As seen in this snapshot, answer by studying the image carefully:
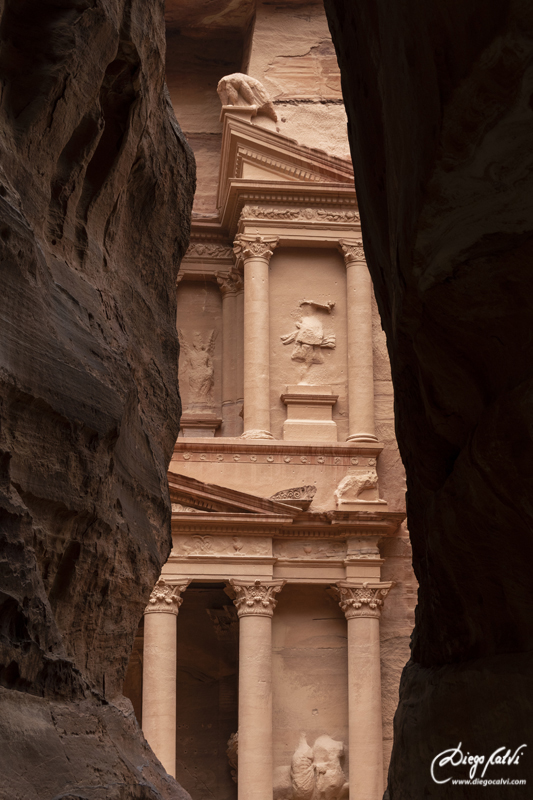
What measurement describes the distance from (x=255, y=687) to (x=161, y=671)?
4.75 ft

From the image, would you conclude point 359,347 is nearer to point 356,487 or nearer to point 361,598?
point 356,487

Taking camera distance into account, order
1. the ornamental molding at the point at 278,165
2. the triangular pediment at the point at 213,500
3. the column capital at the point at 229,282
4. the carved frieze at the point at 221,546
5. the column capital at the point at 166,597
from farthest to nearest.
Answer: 1. the column capital at the point at 229,282
2. the ornamental molding at the point at 278,165
3. the carved frieze at the point at 221,546
4. the triangular pediment at the point at 213,500
5. the column capital at the point at 166,597

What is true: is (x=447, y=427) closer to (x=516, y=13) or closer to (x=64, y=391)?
(x=516, y=13)

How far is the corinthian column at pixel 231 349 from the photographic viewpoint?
19.7 meters

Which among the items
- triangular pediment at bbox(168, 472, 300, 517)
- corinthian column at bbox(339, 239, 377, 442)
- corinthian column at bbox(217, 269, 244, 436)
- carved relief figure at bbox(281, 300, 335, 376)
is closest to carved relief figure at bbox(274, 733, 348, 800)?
triangular pediment at bbox(168, 472, 300, 517)

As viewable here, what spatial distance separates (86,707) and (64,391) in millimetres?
1060

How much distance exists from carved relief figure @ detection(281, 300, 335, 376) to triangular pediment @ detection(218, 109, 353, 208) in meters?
2.64

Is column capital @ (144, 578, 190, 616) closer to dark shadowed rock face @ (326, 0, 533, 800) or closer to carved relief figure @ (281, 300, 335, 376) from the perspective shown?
carved relief figure @ (281, 300, 335, 376)

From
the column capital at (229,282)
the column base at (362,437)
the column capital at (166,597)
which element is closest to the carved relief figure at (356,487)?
the column base at (362,437)

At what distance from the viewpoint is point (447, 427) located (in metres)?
2.38

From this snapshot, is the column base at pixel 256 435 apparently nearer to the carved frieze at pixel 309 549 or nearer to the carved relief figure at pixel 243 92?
the carved frieze at pixel 309 549

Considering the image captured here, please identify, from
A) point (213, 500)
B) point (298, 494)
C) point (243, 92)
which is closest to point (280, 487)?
point (298, 494)

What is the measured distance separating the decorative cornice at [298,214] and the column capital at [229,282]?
1.73 m

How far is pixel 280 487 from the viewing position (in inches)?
667
